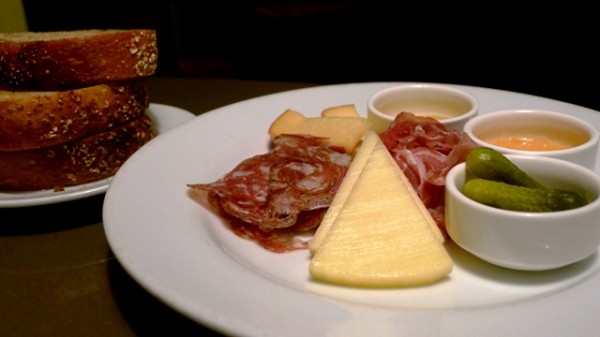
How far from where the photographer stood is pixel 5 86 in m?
1.74

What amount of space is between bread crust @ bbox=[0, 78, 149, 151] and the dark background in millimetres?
3021

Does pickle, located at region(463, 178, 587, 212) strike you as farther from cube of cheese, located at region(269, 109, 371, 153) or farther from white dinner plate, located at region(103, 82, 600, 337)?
cube of cheese, located at region(269, 109, 371, 153)

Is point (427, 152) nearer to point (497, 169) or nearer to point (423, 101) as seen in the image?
point (497, 169)

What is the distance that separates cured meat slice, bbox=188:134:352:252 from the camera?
4.14ft

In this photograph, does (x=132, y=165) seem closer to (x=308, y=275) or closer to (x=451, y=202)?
(x=308, y=275)

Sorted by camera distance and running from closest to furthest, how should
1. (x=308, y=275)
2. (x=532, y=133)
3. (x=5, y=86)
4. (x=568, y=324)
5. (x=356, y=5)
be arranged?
(x=568, y=324) → (x=308, y=275) → (x=532, y=133) → (x=5, y=86) → (x=356, y=5)

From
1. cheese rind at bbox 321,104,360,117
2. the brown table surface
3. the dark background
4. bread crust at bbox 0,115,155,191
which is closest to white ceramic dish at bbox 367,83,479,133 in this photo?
cheese rind at bbox 321,104,360,117

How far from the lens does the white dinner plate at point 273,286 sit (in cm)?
84

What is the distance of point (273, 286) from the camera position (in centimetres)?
96

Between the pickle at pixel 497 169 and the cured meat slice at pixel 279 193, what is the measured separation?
1.12 ft

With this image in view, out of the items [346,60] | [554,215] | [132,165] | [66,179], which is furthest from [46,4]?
[554,215]

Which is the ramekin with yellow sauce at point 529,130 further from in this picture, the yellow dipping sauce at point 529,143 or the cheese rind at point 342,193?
the cheese rind at point 342,193

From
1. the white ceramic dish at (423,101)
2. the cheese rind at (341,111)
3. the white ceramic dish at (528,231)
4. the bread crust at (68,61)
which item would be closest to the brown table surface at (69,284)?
the bread crust at (68,61)

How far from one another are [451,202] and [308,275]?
315mm
